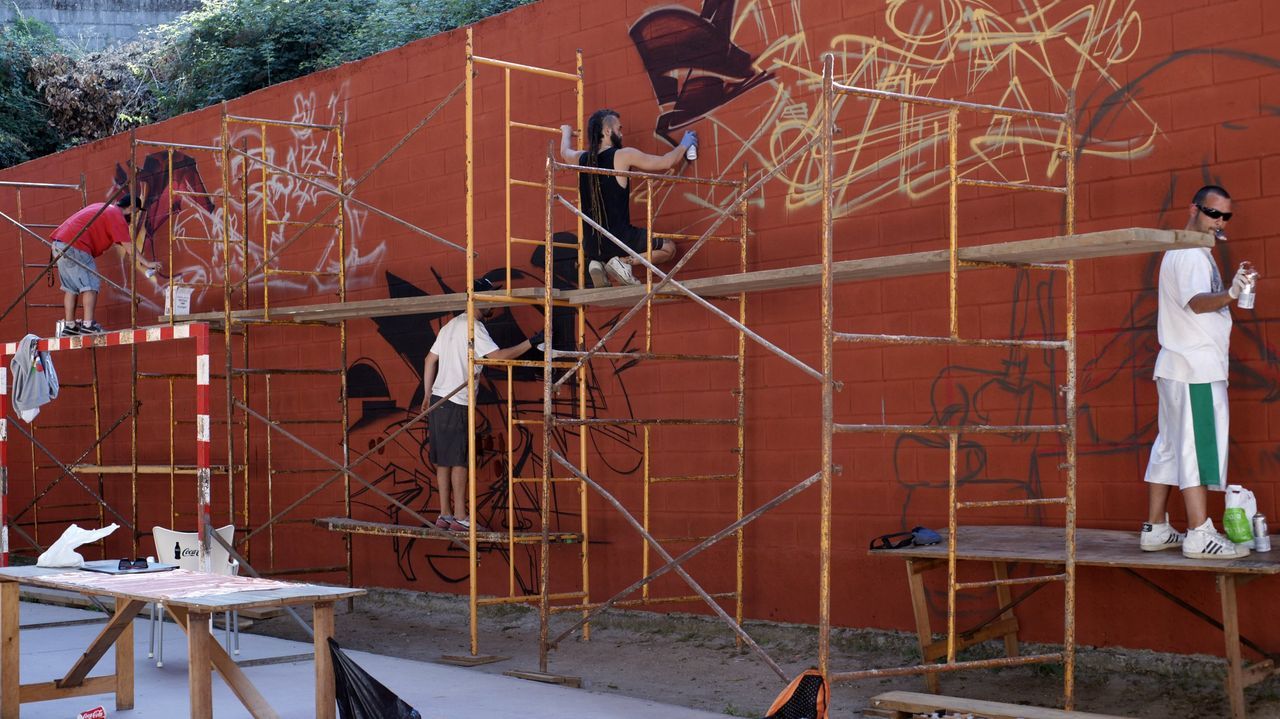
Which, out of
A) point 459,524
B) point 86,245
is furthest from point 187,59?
point 459,524

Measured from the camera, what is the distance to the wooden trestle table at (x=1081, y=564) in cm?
544

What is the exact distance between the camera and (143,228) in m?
13.6

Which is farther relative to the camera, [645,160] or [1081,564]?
[645,160]

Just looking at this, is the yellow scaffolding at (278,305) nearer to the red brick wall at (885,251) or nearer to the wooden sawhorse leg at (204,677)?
the red brick wall at (885,251)

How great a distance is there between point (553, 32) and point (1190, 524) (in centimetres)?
570

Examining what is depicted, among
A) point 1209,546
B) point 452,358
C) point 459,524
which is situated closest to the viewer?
point 1209,546

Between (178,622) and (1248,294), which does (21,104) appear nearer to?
(178,622)

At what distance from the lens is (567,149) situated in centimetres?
870

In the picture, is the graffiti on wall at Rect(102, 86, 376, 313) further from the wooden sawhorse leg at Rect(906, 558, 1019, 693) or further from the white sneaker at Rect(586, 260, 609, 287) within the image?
the wooden sawhorse leg at Rect(906, 558, 1019, 693)

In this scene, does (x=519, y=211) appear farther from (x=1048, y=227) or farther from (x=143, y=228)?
(x=143, y=228)

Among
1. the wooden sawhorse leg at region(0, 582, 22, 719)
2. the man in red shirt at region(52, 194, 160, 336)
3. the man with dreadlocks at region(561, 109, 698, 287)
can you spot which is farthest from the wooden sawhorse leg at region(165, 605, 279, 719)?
the man in red shirt at region(52, 194, 160, 336)

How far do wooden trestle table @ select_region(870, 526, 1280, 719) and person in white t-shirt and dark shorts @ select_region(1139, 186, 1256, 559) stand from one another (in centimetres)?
19

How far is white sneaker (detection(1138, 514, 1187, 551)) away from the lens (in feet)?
19.1

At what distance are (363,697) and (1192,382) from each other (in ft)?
13.0
